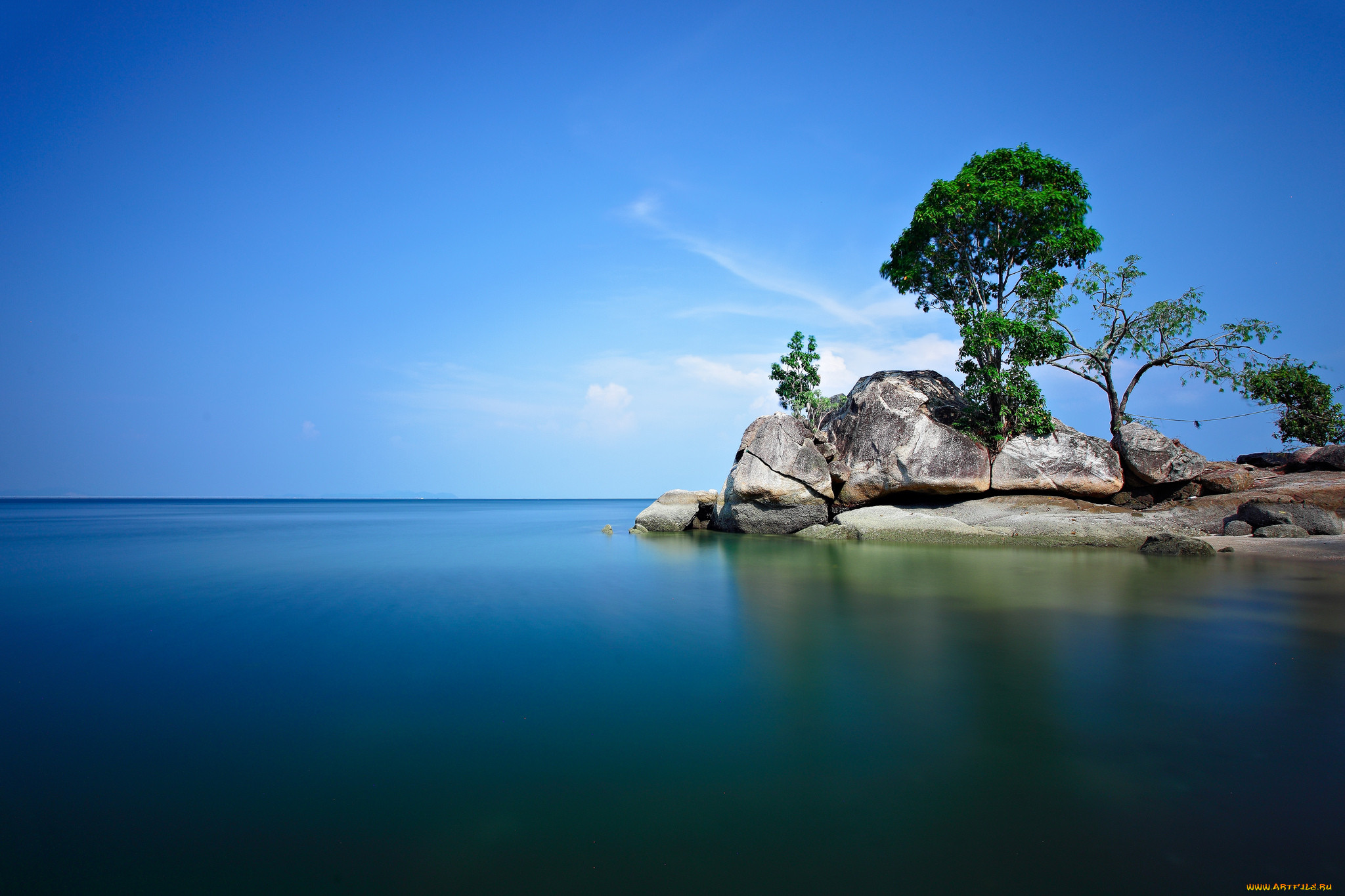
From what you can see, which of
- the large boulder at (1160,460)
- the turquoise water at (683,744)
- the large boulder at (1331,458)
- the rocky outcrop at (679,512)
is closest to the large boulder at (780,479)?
the rocky outcrop at (679,512)

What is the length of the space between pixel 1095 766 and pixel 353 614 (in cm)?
985

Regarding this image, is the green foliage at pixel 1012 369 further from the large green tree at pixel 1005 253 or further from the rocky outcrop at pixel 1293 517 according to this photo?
the rocky outcrop at pixel 1293 517

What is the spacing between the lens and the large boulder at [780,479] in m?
21.1

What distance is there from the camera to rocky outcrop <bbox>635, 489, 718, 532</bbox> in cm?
2573

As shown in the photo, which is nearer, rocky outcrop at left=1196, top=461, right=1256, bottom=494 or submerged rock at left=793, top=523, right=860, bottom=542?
rocky outcrop at left=1196, top=461, right=1256, bottom=494

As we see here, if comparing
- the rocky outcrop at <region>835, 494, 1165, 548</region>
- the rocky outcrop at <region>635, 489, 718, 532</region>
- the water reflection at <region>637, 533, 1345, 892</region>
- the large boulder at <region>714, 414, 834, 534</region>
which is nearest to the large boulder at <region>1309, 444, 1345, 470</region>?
the rocky outcrop at <region>835, 494, 1165, 548</region>

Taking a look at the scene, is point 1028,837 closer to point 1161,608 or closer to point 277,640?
point 1161,608

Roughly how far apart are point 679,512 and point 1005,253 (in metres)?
16.1

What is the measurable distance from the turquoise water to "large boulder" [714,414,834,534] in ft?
35.3

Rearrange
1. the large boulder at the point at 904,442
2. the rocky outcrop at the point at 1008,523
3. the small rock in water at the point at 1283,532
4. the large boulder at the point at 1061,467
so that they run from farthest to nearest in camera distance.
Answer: the large boulder at the point at 904,442 → the large boulder at the point at 1061,467 → the rocky outcrop at the point at 1008,523 → the small rock in water at the point at 1283,532

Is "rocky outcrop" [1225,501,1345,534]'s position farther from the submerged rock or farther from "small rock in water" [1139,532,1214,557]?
the submerged rock

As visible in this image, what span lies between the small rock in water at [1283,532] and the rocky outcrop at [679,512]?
1769 cm

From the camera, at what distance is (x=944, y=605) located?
9.27m

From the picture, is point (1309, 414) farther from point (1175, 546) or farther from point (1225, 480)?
point (1175, 546)
